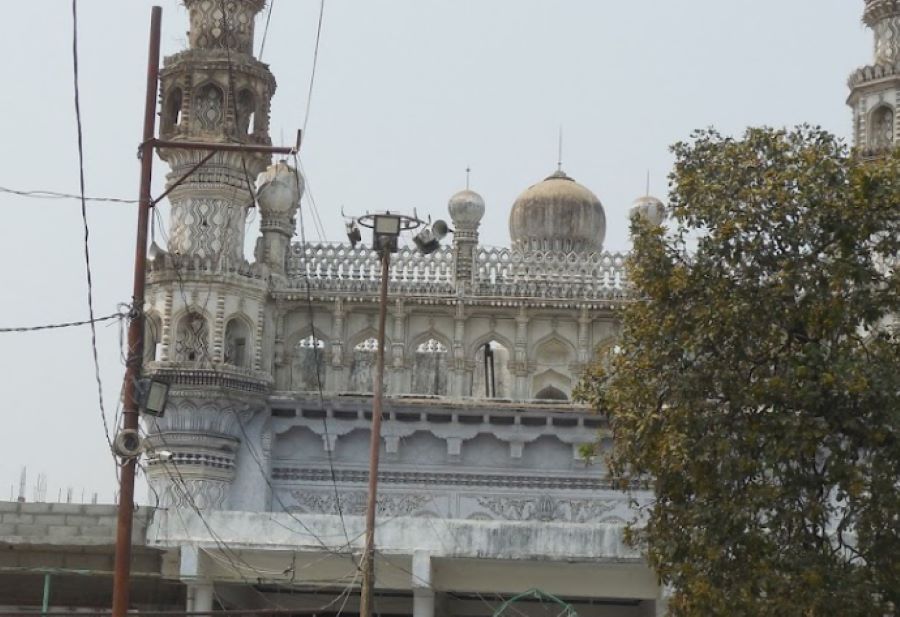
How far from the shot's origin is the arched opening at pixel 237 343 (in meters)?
34.4

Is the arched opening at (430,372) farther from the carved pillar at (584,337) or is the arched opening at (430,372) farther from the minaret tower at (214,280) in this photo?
the minaret tower at (214,280)

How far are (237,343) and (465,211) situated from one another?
16.6ft

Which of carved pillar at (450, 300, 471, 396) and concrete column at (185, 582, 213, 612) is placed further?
carved pillar at (450, 300, 471, 396)

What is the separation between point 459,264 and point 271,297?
3608mm

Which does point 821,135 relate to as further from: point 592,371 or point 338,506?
point 338,506

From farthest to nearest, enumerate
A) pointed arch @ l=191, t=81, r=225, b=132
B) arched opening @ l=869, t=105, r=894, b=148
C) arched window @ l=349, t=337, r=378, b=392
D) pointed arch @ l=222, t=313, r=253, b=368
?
1. arched opening @ l=869, t=105, r=894, b=148
2. arched window @ l=349, t=337, r=378, b=392
3. pointed arch @ l=191, t=81, r=225, b=132
4. pointed arch @ l=222, t=313, r=253, b=368

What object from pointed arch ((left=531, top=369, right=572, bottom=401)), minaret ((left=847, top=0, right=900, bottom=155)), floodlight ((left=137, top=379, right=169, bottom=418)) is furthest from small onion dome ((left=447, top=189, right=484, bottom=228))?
floodlight ((left=137, top=379, right=169, bottom=418))

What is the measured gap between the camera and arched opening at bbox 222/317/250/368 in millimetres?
34375

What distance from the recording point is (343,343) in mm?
34938

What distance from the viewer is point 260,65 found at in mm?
35406

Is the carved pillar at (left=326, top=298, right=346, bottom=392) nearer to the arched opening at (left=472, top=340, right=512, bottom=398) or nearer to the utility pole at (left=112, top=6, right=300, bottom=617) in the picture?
the arched opening at (left=472, top=340, right=512, bottom=398)

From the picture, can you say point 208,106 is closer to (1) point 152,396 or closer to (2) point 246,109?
(2) point 246,109

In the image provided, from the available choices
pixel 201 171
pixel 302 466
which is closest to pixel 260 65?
pixel 201 171

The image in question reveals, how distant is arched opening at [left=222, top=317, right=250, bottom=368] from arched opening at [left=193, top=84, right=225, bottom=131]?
367 cm
